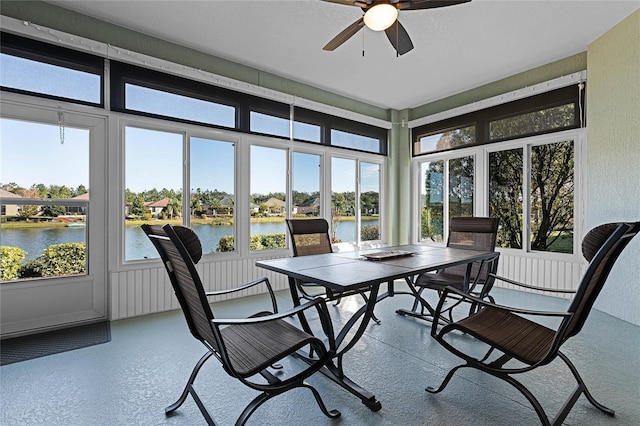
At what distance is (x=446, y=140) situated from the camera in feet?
17.6

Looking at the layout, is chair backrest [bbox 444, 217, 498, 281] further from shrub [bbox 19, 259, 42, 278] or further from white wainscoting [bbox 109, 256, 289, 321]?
shrub [bbox 19, 259, 42, 278]

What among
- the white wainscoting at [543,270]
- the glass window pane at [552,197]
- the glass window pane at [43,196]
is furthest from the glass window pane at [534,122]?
the glass window pane at [43,196]

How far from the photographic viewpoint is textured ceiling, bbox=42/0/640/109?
2.96 m

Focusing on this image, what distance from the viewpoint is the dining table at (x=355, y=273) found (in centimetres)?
185

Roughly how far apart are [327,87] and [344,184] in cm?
160

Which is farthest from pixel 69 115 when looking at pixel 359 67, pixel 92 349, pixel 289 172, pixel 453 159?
pixel 453 159

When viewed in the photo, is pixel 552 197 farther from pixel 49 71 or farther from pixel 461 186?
pixel 49 71

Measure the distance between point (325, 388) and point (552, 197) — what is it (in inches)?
158

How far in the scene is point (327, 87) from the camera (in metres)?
4.91

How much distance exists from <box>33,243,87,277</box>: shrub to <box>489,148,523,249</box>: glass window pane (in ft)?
17.1

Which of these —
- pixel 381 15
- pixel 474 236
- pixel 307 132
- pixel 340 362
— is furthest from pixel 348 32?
pixel 340 362

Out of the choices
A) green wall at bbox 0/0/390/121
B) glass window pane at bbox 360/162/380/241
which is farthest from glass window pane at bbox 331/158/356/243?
green wall at bbox 0/0/390/121

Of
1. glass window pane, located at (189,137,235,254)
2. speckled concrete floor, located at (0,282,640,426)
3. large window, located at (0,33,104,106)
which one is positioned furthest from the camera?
glass window pane, located at (189,137,235,254)

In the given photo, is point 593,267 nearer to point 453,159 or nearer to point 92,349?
point 92,349
